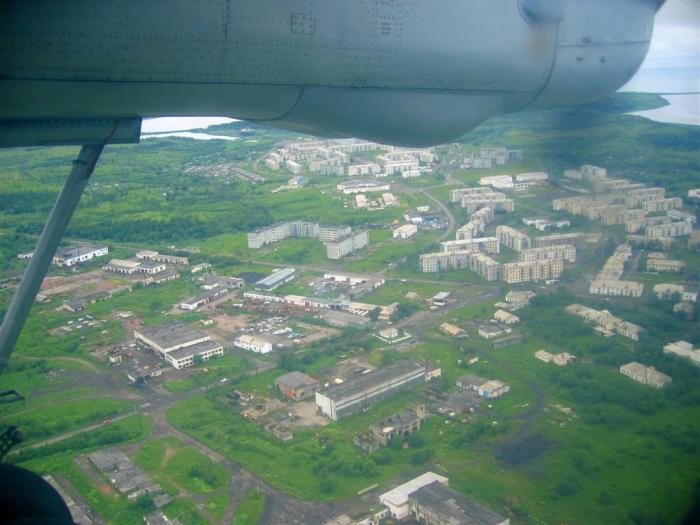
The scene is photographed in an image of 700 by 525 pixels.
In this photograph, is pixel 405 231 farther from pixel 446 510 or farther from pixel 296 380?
pixel 446 510

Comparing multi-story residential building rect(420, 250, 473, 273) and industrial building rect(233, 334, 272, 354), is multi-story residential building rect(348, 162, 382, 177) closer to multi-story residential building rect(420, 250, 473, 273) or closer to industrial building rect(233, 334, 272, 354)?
multi-story residential building rect(420, 250, 473, 273)

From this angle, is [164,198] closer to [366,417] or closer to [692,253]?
[366,417]

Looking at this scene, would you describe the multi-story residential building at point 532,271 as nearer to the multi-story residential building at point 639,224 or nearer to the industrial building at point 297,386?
the multi-story residential building at point 639,224

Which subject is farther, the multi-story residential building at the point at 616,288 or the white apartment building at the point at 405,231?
the white apartment building at the point at 405,231

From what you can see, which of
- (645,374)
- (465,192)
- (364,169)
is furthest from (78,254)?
(645,374)

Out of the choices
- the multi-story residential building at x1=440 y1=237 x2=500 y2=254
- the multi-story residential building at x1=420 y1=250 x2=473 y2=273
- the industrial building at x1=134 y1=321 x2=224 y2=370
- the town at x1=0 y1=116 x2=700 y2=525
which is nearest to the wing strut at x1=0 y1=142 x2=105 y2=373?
the town at x1=0 y1=116 x2=700 y2=525

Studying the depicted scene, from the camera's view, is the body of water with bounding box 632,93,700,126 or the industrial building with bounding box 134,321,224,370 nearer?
the body of water with bounding box 632,93,700,126

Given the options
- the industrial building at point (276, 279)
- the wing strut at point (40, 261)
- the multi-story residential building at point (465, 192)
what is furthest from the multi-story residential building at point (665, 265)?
the wing strut at point (40, 261)
